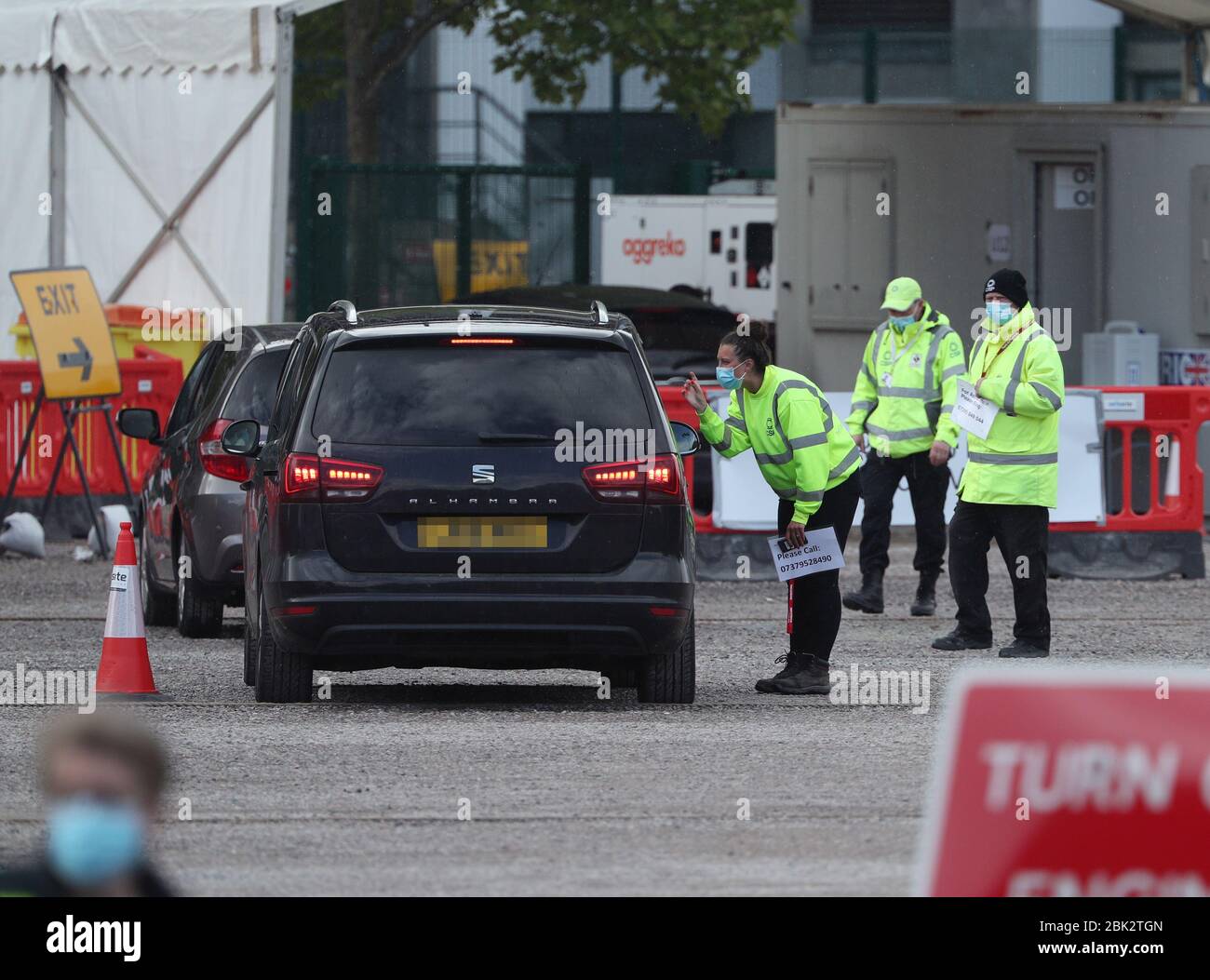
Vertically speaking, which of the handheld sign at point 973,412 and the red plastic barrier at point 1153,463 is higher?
the handheld sign at point 973,412

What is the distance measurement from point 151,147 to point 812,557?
10.9 metres

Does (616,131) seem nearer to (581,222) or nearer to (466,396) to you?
(581,222)

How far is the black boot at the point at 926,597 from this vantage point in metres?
13.7

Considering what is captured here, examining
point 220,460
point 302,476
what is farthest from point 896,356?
point 302,476

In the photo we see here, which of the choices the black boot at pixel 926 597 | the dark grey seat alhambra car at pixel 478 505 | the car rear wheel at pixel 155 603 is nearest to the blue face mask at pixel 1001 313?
the black boot at pixel 926 597

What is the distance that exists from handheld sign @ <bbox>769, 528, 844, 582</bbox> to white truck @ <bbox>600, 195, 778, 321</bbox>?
22.7 m

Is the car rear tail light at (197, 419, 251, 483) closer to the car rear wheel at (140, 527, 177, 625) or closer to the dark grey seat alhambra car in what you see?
the car rear wheel at (140, 527, 177, 625)

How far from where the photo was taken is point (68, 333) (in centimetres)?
1670

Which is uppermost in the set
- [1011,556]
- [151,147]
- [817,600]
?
[151,147]

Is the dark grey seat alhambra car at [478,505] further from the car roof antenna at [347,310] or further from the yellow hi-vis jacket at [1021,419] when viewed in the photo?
the yellow hi-vis jacket at [1021,419]

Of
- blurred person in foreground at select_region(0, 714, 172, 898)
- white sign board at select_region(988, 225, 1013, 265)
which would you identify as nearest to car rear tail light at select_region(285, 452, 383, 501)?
blurred person in foreground at select_region(0, 714, 172, 898)

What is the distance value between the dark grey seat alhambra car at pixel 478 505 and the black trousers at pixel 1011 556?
246 cm
